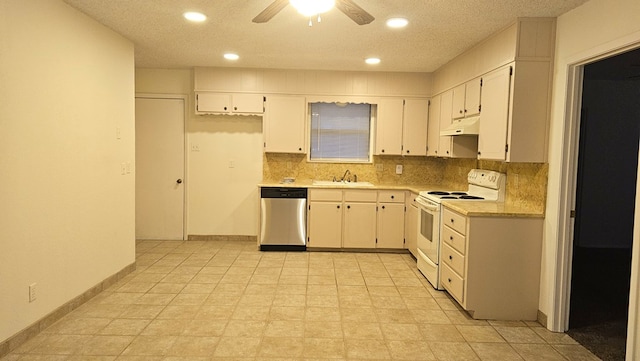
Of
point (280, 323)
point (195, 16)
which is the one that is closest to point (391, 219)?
point (280, 323)

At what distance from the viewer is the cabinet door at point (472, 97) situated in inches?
151

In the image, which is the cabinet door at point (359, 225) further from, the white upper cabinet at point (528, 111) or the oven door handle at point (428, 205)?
the white upper cabinet at point (528, 111)

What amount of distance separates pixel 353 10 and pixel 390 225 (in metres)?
3.25

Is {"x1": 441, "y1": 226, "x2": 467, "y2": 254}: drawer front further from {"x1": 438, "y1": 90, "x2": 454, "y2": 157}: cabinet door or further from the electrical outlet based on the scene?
the electrical outlet

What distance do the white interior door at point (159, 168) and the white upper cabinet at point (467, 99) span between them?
3.65 m

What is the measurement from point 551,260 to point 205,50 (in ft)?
13.0

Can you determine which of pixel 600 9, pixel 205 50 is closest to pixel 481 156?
pixel 600 9

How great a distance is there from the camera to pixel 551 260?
3051mm

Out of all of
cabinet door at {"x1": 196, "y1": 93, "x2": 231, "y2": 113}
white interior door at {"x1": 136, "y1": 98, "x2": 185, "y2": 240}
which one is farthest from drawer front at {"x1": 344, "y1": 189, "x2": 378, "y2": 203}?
white interior door at {"x1": 136, "y1": 98, "x2": 185, "y2": 240}

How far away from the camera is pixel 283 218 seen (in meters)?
5.20

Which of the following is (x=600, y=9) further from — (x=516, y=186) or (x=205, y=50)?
(x=205, y=50)

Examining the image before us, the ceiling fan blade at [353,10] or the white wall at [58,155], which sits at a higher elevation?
the ceiling fan blade at [353,10]

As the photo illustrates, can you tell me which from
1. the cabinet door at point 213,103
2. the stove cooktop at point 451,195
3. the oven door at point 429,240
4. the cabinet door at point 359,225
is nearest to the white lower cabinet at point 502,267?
the oven door at point 429,240

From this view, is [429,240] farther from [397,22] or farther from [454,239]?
[397,22]
